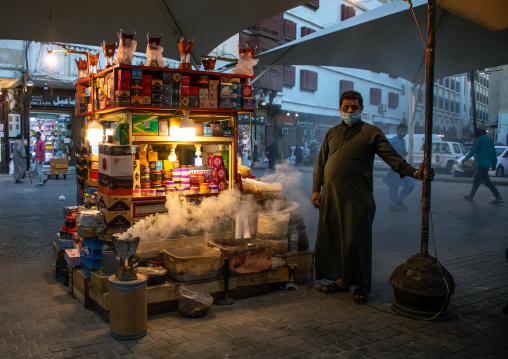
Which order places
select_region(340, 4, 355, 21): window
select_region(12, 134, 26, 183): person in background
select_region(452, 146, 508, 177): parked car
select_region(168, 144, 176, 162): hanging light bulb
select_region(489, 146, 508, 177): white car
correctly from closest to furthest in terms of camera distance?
1. select_region(168, 144, 176, 162): hanging light bulb
2. select_region(12, 134, 26, 183): person in background
3. select_region(452, 146, 508, 177): parked car
4. select_region(489, 146, 508, 177): white car
5. select_region(340, 4, 355, 21): window

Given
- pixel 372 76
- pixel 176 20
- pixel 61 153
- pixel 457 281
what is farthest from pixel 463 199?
pixel 372 76

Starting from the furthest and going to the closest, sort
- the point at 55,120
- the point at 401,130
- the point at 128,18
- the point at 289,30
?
the point at 289,30, the point at 55,120, the point at 401,130, the point at 128,18

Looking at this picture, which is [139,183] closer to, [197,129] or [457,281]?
[197,129]

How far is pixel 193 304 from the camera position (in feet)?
12.9

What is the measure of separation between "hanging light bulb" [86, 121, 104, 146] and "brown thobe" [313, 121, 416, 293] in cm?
294

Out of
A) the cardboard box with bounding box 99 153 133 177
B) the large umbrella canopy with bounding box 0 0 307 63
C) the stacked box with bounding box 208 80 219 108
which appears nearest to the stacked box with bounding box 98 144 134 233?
the cardboard box with bounding box 99 153 133 177

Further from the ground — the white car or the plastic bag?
the white car

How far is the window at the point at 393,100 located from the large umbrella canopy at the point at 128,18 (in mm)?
31236

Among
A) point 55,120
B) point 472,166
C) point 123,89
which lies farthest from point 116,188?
point 55,120

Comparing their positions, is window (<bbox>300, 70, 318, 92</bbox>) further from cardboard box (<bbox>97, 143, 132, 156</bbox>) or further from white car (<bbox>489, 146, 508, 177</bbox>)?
cardboard box (<bbox>97, 143, 132, 156</bbox>)

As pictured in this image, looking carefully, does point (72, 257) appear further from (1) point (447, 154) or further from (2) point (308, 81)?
(2) point (308, 81)

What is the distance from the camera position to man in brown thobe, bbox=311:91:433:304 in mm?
4344

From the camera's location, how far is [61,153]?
22.5 meters

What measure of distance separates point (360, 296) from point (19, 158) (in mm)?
15008
